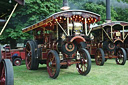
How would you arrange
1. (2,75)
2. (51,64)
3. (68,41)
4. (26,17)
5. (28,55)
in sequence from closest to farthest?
(2,75)
(68,41)
(51,64)
(28,55)
(26,17)

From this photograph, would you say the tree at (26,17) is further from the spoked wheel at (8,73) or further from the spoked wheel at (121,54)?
the spoked wheel at (8,73)

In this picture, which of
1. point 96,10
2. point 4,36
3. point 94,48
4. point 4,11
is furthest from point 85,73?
point 96,10

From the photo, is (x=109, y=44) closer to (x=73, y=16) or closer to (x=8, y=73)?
(x=73, y=16)

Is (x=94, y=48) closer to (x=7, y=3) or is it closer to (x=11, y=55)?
(x=11, y=55)

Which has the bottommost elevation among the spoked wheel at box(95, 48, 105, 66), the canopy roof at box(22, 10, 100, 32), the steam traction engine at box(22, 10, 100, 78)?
the spoked wheel at box(95, 48, 105, 66)

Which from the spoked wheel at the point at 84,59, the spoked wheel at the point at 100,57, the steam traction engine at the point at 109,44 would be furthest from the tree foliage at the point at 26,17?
the spoked wheel at the point at 84,59

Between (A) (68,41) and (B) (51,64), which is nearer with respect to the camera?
(A) (68,41)

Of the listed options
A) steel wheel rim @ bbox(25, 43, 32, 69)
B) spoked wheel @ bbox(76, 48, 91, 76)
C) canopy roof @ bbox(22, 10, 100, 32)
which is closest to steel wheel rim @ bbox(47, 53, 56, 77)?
spoked wheel @ bbox(76, 48, 91, 76)

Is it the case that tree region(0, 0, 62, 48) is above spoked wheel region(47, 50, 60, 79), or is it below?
above

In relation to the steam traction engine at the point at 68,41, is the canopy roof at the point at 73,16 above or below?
above

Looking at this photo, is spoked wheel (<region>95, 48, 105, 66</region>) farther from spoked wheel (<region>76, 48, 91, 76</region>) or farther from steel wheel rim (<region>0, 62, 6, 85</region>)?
steel wheel rim (<region>0, 62, 6, 85</region>)

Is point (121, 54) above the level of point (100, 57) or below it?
above

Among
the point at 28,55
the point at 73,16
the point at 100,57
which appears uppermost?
the point at 73,16

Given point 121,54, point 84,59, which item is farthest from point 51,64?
point 121,54
